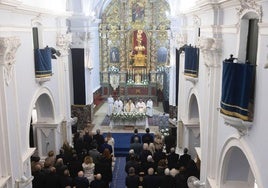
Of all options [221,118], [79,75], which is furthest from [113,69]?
[221,118]

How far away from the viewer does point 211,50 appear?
838 cm

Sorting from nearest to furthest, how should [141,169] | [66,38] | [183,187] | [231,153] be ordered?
[231,153] → [183,187] → [141,169] → [66,38]

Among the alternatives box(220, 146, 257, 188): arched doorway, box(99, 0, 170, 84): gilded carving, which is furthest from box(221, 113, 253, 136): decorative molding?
box(99, 0, 170, 84): gilded carving

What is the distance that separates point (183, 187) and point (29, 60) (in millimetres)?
6159

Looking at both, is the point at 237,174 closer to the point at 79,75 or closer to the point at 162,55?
the point at 79,75

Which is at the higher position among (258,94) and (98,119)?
(258,94)

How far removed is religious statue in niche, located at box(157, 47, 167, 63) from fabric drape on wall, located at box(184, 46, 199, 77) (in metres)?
13.7

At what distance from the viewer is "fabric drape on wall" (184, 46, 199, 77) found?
437 inches

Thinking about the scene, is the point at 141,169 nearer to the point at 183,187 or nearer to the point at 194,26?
the point at 183,187

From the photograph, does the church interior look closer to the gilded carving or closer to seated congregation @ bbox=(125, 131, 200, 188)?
seated congregation @ bbox=(125, 131, 200, 188)

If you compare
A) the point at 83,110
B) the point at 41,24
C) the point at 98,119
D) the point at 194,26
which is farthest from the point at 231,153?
the point at 98,119

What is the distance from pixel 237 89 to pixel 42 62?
7.12m

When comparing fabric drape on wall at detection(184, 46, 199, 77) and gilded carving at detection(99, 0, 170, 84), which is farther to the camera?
gilded carving at detection(99, 0, 170, 84)

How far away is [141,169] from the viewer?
1120cm
